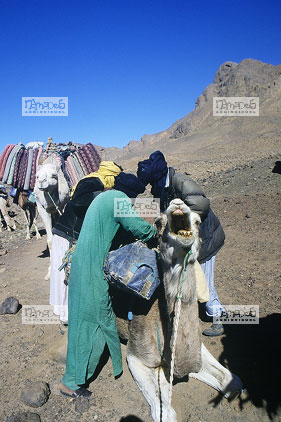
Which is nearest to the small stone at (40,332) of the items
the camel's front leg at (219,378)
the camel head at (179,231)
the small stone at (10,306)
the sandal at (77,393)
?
the small stone at (10,306)

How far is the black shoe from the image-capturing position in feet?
12.2

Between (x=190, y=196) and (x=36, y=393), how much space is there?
2.32m

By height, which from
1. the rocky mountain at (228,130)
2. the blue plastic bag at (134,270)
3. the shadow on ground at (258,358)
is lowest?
the shadow on ground at (258,358)

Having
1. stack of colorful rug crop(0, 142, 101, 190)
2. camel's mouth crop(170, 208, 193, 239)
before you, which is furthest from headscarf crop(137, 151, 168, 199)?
stack of colorful rug crop(0, 142, 101, 190)

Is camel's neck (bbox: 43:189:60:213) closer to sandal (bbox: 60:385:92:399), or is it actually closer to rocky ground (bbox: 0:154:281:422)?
rocky ground (bbox: 0:154:281:422)

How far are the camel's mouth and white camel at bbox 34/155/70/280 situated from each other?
135 inches

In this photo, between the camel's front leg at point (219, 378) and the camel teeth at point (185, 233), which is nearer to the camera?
the camel teeth at point (185, 233)

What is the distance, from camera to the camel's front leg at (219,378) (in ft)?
9.20

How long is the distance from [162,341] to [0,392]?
5.88 ft

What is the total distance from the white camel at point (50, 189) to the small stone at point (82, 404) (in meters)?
2.79

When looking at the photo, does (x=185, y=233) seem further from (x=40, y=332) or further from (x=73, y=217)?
(x=40, y=332)

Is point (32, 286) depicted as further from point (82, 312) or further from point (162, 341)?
point (162, 341)

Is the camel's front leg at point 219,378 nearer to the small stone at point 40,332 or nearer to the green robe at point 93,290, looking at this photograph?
the green robe at point 93,290

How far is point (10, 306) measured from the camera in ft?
15.5
